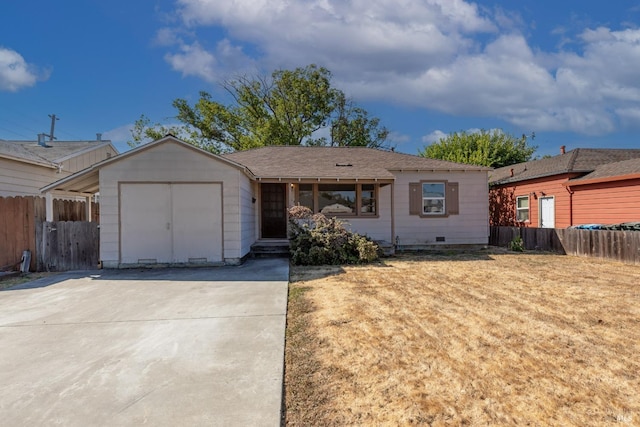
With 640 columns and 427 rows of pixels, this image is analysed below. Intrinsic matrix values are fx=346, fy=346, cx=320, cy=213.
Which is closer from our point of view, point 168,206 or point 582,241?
point 168,206

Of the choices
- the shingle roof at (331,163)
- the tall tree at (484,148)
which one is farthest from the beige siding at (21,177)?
the tall tree at (484,148)

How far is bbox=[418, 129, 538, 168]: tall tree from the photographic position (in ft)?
81.9

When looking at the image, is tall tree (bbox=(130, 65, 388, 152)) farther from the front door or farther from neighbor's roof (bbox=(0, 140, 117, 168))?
the front door

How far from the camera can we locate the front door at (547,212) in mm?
14242

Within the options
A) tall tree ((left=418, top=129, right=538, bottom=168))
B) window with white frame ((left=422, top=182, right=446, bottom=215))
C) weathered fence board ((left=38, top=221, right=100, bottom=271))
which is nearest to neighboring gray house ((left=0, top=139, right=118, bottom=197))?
weathered fence board ((left=38, top=221, right=100, bottom=271))

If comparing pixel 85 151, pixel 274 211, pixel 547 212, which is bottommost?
pixel 547 212

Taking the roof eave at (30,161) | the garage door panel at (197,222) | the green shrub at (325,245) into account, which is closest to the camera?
the garage door panel at (197,222)

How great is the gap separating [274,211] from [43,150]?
359 inches

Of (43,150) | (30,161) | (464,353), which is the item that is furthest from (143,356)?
(43,150)

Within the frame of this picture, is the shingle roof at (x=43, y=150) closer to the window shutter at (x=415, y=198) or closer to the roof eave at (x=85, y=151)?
the roof eave at (x=85, y=151)

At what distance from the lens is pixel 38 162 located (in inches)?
426

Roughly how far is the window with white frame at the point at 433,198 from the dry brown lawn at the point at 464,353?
5.88 meters

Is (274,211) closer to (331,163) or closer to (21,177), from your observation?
(331,163)

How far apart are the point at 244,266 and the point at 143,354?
17.9 feet
